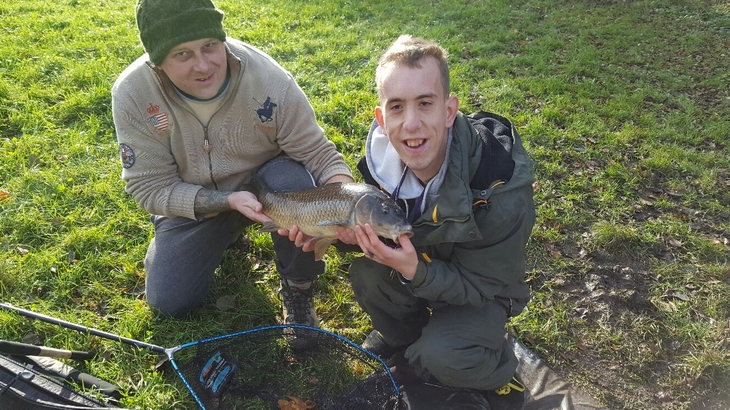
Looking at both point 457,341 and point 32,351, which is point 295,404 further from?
point 32,351

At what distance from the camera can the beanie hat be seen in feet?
7.50

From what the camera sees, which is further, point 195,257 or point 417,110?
point 195,257

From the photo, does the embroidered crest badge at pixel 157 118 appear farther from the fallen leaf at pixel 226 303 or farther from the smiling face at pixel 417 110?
the smiling face at pixel 417 110

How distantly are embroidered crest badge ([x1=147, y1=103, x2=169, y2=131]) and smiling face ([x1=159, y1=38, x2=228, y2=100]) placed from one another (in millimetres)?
177

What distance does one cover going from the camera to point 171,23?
90.1 inches

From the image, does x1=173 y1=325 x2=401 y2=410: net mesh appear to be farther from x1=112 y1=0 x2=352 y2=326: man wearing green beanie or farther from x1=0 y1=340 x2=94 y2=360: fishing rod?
x1=0 y1=340 x2=94 y2=360: fishing rod

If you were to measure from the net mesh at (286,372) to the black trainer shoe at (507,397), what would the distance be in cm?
55

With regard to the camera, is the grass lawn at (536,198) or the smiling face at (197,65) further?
the grass lawn at (536,198)

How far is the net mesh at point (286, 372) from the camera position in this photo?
2.40 metres

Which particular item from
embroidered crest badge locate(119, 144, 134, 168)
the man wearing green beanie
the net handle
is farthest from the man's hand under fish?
embroidered crest badge locate(119, 144, 134, 168)

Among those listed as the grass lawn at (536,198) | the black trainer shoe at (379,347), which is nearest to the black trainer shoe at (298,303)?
the grass lawn at (536,198)

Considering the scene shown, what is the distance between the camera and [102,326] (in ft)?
9.44

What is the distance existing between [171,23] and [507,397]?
2.49 meters

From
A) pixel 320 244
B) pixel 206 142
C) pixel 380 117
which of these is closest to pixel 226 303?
pixel 320 244
